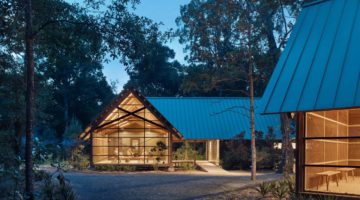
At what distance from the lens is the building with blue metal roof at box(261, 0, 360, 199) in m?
11.0

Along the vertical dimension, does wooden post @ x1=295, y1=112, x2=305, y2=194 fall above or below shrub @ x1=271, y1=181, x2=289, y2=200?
above

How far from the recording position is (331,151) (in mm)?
11727

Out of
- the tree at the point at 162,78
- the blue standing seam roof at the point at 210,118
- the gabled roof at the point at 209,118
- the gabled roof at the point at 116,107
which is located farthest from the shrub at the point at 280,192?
the tree at the point at 162,78

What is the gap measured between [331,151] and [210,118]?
2177 cm

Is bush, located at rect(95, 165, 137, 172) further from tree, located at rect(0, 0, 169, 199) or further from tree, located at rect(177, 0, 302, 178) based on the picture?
tree, located at rect(0, 0, 169, 199)

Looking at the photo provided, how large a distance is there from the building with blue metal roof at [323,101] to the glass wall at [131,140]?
1511cm

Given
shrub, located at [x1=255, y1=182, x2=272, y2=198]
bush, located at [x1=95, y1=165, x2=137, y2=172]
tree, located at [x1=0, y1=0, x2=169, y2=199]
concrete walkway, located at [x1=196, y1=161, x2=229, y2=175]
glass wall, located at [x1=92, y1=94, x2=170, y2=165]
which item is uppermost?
tree, located at [x1=0, y1=0, x2=169, y2=199]

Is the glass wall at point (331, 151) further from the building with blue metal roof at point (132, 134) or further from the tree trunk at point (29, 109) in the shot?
the building with blue metal roof at point (132, 134)

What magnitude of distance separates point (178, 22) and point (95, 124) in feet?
25.4

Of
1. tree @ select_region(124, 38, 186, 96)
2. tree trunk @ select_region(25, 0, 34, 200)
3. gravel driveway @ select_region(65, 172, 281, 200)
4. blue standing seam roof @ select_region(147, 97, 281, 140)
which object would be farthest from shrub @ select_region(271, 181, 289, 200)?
tree @ select_region(124, 38, 186, 96)

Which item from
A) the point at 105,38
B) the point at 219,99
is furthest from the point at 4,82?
the point at 219,99

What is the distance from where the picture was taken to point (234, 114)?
34.1 m

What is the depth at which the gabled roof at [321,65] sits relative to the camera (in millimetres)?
10555

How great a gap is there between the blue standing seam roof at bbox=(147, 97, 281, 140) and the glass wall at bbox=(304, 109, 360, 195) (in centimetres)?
1771
